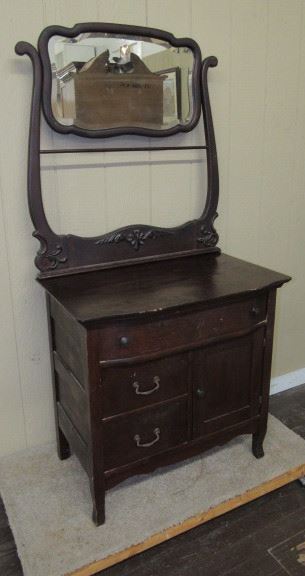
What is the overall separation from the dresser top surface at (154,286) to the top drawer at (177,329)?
52mm

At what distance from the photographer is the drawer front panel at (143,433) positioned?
4.54 ft

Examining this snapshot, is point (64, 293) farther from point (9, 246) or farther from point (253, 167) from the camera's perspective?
point (253, 167)

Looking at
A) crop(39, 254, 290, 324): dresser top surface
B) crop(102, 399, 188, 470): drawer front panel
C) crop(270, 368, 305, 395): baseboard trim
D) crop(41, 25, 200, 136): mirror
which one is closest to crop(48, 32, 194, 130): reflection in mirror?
crop(41, 25, 200, 136): mirror

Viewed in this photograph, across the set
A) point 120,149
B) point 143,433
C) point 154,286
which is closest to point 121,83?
point 120,149

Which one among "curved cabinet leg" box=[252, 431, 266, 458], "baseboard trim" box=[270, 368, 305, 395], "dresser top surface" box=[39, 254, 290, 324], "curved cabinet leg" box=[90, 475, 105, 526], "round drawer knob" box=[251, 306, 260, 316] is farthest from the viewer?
"baseboard trim" box=[270, 368, 305, 395]

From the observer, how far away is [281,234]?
2.17 meters

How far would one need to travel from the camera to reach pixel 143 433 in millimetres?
1431

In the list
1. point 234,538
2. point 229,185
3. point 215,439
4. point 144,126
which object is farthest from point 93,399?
point 229,185

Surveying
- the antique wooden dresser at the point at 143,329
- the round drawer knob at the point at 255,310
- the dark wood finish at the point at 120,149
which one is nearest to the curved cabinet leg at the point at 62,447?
the antique wooden dresser at the point at 143,329

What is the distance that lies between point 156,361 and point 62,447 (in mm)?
613

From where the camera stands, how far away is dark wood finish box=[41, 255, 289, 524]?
4.29ft

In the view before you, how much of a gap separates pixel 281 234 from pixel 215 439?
1.03 meters

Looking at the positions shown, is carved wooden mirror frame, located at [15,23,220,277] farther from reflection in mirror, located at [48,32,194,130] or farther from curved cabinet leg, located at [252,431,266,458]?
curved cabinet leg, located at [252,431,266,458]

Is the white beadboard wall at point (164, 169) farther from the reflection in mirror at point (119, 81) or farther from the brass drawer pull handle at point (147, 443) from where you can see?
the brass drawer pull handle at point (147, 443)
